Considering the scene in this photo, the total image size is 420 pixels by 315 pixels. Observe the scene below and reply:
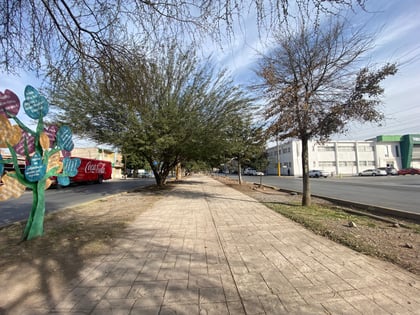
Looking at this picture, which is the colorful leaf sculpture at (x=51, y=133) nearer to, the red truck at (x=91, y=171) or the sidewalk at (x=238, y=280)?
the sidewalk at (x=238, y=280)

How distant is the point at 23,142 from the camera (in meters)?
5.97

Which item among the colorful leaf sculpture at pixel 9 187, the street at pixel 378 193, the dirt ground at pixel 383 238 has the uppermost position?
the colorful leaf sculpture at pixel 9 187

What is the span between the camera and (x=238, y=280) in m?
3.61

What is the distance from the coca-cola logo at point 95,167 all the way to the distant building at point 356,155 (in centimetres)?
3794

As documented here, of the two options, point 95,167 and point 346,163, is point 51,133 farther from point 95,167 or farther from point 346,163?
point 346,163

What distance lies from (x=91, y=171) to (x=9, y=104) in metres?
27.4

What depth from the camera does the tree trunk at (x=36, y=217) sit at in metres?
5.84

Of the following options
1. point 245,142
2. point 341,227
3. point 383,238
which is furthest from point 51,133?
point 245,142

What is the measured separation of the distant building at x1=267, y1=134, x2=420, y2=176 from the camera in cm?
6209

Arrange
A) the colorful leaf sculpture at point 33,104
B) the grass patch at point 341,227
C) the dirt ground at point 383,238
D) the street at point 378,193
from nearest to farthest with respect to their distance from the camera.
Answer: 1. the dirt ground at point 383,238
2. the grass patch at point 341,227
3. the colorful leaf sculpture at point 33,104
4. the street at point 378,193

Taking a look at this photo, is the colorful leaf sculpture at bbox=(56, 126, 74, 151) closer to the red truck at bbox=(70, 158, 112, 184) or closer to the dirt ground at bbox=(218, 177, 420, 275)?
the dirt ground at bbox=(218, 177, 420, 275)

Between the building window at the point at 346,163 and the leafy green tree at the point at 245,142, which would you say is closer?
the leafy green tree at the point at 245,142

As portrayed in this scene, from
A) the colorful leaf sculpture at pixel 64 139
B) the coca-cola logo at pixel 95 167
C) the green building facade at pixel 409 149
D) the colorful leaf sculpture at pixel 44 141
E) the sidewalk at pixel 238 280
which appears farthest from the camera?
the green building facade at pixel 409 149

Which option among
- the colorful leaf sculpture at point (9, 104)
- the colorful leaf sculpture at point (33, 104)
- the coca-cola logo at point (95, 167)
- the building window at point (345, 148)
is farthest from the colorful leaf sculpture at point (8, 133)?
the building window at point (345, 148)
